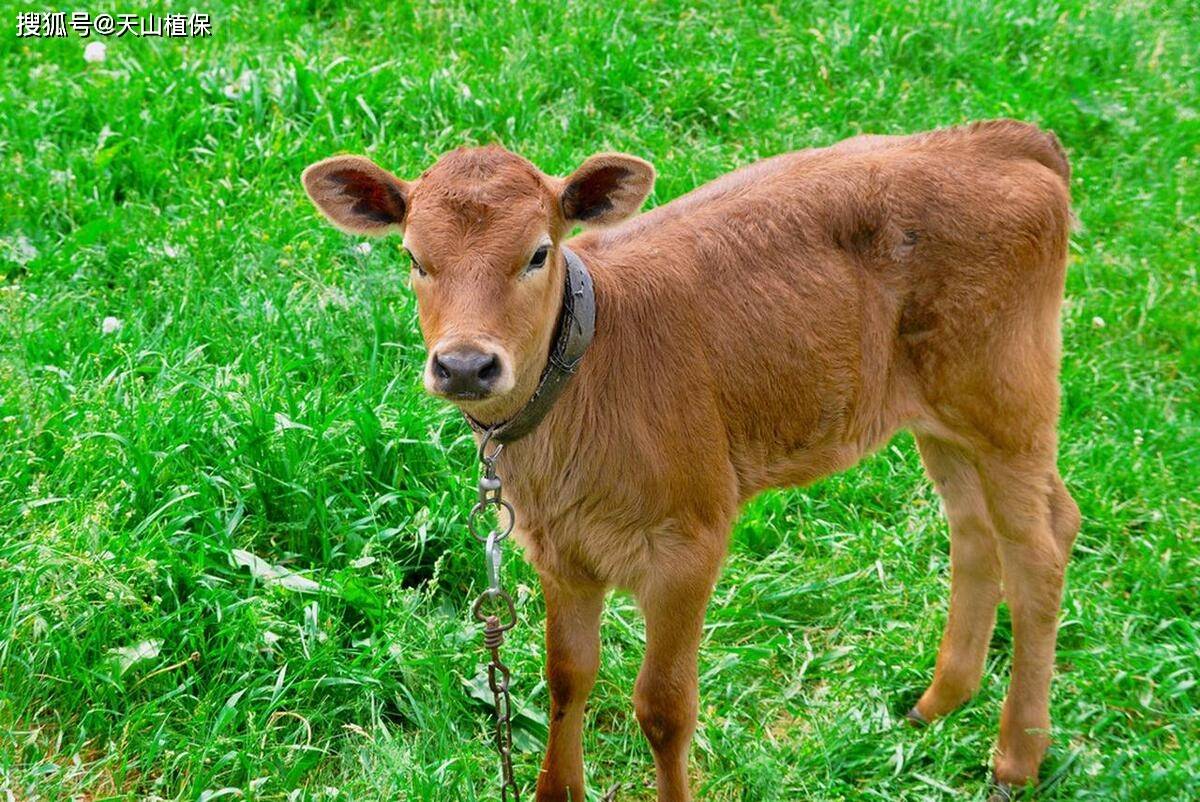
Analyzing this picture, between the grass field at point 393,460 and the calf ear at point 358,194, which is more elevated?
the calf ear at point 358,194

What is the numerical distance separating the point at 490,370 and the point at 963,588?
2355 mm

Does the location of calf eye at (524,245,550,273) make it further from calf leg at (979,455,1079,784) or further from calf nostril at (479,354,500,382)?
calf leg at (979,455,1079,784)

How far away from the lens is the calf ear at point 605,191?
4203 millimetres

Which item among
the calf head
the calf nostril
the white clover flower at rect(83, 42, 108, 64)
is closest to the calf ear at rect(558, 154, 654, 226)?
the calf head

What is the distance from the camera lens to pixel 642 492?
14.2ft

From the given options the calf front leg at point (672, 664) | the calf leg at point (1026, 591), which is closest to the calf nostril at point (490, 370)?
the calf front leg at point (672, 664)

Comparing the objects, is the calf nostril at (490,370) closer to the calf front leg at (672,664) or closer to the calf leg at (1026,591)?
the calf front leg at (672,664)

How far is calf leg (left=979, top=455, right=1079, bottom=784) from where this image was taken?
197 inches

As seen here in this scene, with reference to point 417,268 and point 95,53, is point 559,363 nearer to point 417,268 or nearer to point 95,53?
point 417,268

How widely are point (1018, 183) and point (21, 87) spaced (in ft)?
17.2

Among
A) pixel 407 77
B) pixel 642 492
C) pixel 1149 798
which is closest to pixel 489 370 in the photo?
pixel 642 492

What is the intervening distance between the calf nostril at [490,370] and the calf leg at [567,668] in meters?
1.08

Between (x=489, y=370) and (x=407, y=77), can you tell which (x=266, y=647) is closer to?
(x=489, y=370)

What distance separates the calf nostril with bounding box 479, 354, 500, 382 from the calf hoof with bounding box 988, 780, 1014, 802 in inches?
99.4
